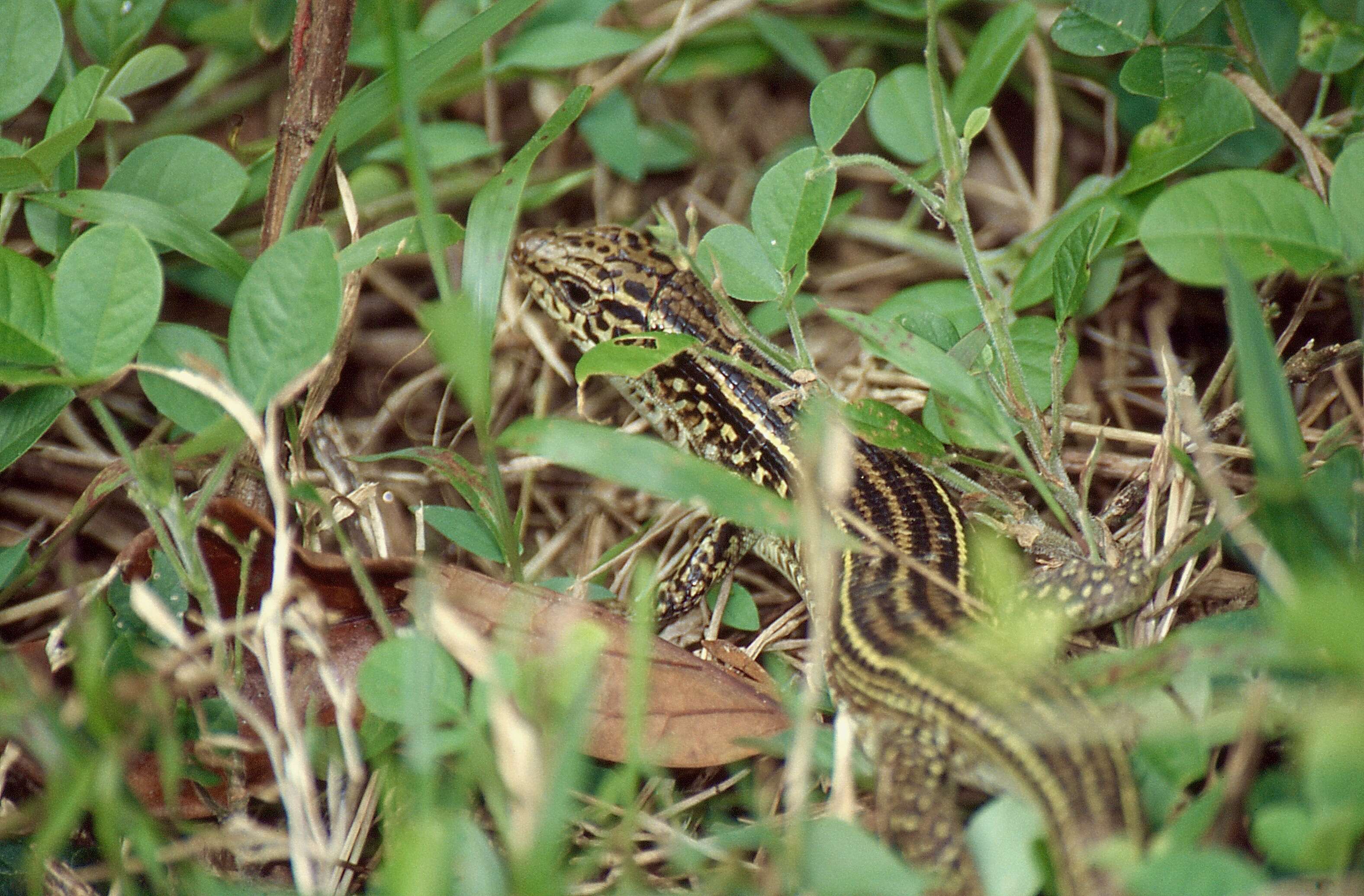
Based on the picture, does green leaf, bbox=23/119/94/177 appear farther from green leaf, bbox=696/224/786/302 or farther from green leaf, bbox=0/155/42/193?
green leaf, bbox=696/224/786/302

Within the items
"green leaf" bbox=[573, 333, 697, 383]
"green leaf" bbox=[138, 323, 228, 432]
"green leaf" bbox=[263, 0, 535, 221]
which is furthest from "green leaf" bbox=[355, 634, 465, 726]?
"green leaf" bbox=[263, 0, 535, 221]

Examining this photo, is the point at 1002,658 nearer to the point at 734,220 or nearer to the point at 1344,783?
the point at 1344,783

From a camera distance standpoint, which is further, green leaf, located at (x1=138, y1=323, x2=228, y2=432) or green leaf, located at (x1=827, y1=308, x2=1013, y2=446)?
green leaf, located at (x1=138, y1=323, x2=228, y2=432)

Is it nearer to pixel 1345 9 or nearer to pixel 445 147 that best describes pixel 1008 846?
pixel 1345 9

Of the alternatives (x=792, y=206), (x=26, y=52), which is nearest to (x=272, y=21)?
(x=26, y=52)

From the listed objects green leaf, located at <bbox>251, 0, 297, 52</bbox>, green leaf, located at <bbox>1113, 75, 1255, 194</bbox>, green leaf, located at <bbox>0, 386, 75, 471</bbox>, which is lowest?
green leaf, located at <bbox>0, 386, 75, 471</bbox>

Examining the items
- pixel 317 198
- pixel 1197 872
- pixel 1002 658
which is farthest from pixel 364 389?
pixel 1197 872

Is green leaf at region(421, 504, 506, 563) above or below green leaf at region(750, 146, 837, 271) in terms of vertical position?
below
